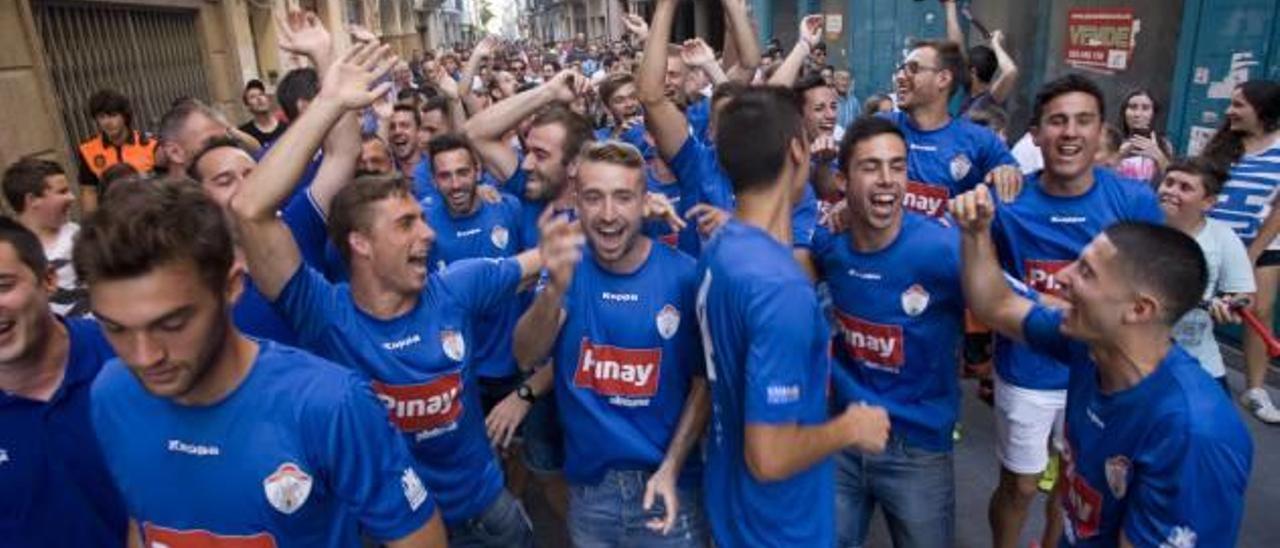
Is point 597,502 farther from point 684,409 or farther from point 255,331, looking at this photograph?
point 255,331

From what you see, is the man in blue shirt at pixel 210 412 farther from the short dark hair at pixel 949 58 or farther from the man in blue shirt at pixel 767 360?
the short dark hair at pixel 949 58

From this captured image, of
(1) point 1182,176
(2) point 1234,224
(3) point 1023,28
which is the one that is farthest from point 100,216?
Result: (3) point 1023,28

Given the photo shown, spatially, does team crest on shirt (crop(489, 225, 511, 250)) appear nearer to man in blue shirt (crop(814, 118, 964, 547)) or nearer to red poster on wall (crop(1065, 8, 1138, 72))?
man in blue shirt (crop(814, 118, 964, 547))

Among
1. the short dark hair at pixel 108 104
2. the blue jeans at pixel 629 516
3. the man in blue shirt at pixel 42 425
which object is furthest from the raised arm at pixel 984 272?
the short dark hair at pixel 108 104

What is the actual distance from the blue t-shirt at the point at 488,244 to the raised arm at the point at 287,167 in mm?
1446

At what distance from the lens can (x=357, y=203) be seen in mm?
2643

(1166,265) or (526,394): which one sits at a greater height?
(1166,265)

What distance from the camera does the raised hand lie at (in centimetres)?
227

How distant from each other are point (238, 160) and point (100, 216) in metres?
1.59

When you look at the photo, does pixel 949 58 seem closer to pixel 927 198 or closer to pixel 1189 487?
pixel 927 198

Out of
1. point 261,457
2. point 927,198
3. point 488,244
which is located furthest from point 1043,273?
point 261,457

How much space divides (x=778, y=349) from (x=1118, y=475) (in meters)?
0.97

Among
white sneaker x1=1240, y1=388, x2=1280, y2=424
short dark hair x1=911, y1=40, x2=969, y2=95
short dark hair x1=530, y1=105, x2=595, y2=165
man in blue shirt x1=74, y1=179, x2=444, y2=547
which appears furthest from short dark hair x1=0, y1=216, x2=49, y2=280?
white sneaker x1=1240, y1=388, x2=1280, y2=424

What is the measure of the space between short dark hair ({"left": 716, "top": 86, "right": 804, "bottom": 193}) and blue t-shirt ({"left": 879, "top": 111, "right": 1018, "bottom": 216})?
7.98 feet
